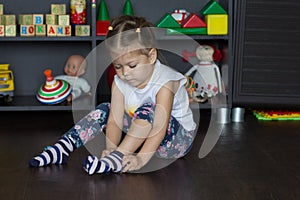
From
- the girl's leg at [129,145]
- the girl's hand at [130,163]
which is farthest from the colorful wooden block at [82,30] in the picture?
the girl's hand at [130,163]

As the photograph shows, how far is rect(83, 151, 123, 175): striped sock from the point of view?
1569 mm

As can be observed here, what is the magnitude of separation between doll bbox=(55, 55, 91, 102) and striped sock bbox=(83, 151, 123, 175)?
3.27ft

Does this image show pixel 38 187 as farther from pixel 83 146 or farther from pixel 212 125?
pixel 212 125

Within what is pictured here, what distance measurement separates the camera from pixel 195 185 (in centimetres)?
150

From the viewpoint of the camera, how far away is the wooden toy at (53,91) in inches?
95.8

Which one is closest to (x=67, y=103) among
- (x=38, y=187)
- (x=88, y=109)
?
(x=88, y=109)

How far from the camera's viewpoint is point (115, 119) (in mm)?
1756

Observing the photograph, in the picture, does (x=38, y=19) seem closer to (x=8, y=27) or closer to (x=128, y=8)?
(x=8, y=27)

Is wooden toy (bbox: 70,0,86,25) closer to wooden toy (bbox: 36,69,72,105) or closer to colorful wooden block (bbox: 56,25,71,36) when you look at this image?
colorful wooden block (bbox: 56,25,71,36)

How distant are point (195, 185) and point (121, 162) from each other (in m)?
0.24

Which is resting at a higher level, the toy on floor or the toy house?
the toy house

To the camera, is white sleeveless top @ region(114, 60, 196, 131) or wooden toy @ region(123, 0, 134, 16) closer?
white sleeveless top @ region(114, 60, 196, 131)

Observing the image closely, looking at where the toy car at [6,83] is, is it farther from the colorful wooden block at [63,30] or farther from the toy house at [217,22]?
the toy house at [217,22]

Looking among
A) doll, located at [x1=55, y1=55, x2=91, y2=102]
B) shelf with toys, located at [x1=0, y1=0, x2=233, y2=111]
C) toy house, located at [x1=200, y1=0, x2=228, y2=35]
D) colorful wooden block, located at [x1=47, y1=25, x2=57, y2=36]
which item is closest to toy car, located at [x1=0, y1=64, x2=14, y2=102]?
shelf with toys, located at [x1=0, y1=0, x2=233, y2=111]
